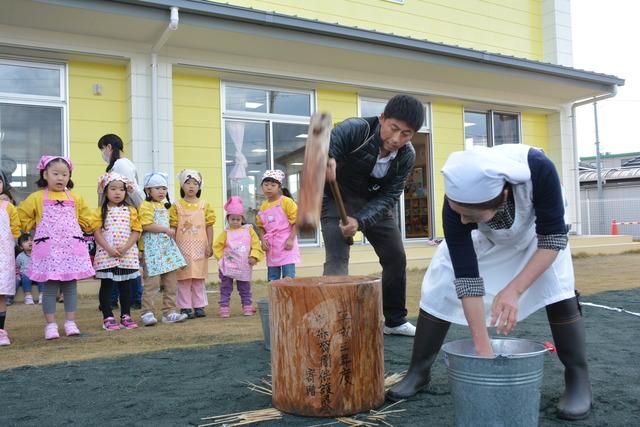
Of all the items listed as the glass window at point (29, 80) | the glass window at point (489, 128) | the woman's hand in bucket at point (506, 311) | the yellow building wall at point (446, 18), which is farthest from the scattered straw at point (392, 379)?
the glass window at point (489, 128)

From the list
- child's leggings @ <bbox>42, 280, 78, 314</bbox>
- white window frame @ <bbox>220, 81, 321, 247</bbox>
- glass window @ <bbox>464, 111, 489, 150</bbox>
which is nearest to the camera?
child's leggings @ <bbox>42, 280, 78, 314</bbox>

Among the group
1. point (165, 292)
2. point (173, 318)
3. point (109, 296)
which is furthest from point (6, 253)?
point (173, 318)

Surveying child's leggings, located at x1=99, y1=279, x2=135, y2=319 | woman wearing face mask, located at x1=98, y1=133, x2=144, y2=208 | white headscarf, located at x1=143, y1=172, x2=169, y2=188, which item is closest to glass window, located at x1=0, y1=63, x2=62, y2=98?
woman wearing face mask, located at x1=98, y1=133, x2=144, y2=208

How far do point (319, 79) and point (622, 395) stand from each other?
724cm

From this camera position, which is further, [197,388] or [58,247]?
[58,247]

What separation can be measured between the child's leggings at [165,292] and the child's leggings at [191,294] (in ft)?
0.38

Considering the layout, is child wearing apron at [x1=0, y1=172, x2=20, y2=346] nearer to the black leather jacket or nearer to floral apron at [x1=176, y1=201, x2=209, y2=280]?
floral apron at [x1=176, y1=201, x2=209, y2=280]

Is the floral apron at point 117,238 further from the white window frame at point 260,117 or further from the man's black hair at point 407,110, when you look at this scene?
the white window frame at point 260,117

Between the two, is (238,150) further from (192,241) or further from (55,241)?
(55,241)

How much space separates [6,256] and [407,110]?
10.8 ft

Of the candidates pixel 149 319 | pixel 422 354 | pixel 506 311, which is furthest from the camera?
pixel 149 319

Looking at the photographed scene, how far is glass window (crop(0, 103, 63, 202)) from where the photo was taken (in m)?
7.04

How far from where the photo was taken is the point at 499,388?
6.45 feet

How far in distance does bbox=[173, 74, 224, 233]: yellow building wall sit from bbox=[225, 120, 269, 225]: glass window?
0.73 ft
